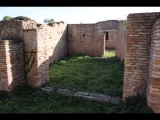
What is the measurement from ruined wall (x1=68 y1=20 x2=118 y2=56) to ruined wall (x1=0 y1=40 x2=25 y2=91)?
27.0 feet

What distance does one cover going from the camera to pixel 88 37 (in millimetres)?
13539

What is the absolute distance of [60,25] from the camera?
1244cm

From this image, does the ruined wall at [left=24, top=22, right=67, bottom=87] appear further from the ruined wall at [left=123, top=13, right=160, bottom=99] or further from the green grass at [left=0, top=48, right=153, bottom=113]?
the ruined wall at [left=123, top=13, right=160, bottom=99]

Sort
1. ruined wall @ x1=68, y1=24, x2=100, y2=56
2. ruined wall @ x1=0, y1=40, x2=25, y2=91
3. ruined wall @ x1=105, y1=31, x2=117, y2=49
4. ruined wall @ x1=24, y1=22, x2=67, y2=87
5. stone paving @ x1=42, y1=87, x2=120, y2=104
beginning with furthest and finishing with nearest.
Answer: ruined wall @ x1=105, y1=31, x2=117, y2=49 → ruined wall @ x1=68, y1=24, x2=100, y2=56 → ruined wall @ x1=24, y1=22, x2=67, y2=87 → ruined wall @ x1=0, y1=40, x2=25, y2=91 → stone paving @ x1=42, y1=87, x2=120, y2=104

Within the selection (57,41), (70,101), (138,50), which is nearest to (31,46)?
(70,101)

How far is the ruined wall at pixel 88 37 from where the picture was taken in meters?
13.1

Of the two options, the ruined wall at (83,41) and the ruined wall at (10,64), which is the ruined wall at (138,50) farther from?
the ruined wall at (83,41)

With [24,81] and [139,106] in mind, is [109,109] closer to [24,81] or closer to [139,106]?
[139,106]

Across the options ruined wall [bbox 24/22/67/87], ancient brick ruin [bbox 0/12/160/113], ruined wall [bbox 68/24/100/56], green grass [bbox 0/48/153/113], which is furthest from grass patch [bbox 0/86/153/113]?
ruined wall [bbox 68/24/100/56]

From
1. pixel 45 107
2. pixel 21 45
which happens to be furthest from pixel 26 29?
pixel 45 107

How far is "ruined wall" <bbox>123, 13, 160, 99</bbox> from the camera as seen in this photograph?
409cm

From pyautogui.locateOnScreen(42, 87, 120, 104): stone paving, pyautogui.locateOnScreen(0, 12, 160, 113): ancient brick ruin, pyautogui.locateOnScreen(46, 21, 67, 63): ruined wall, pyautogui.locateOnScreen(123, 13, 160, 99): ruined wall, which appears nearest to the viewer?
pyautogui.locateOnScreen(0, 12, 160, 113): ancient brick ruin

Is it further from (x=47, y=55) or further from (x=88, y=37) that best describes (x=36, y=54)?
(x=88, y=37)

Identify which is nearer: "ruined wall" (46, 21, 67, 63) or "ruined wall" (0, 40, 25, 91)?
"ruined wall" (0, 40, 25, 91)
